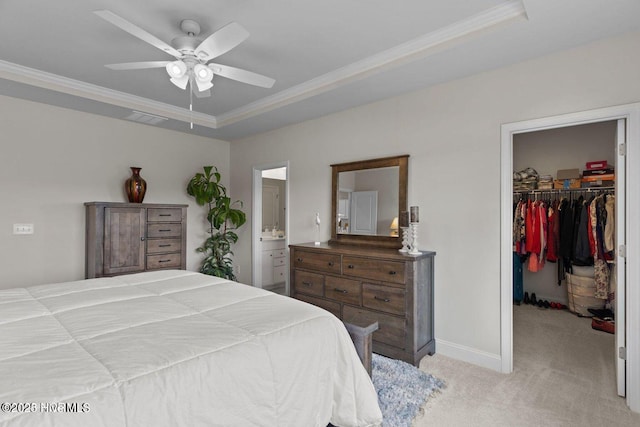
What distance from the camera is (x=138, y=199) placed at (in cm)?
416

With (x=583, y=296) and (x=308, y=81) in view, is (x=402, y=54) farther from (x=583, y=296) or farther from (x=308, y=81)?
(x=583, y=296)

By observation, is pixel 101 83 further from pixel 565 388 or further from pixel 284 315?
pixel 565 388

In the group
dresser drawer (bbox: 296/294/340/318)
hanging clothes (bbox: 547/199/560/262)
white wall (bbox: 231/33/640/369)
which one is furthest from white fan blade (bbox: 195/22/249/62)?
hanging clothes (bbox: 547/199/560/262)

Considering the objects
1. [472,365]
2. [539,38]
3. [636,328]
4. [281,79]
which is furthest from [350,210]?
[636,328]

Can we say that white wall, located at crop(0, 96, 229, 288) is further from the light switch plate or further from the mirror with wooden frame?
the mirror with wooden frame

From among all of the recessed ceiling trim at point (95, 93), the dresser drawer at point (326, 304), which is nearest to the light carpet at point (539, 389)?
the dresser drawer at point (326, 304)

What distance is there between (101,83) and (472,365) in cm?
438

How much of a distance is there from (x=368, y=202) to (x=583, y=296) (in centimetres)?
302

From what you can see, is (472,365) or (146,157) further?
(146,157)

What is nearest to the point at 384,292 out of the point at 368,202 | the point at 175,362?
the point at 368,202

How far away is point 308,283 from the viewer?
351 cm

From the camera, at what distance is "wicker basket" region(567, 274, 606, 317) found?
4.07m

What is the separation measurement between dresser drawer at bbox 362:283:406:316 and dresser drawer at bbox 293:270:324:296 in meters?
0.54

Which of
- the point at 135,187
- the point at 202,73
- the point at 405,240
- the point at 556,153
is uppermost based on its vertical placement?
the point at 202,73
